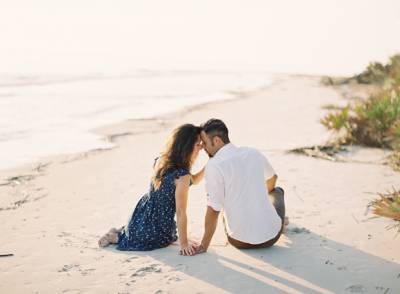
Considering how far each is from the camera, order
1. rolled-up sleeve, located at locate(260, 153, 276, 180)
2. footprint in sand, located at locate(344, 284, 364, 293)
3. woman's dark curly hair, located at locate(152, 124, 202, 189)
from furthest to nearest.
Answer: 1. rolled-up sleeve, located at locate(260, 153, 276, 180)
2. woman's dark curly hair, located at locate(152, 124, 202, 189)
3. footprint in sand, located at locate(344, 284, 364, 293)

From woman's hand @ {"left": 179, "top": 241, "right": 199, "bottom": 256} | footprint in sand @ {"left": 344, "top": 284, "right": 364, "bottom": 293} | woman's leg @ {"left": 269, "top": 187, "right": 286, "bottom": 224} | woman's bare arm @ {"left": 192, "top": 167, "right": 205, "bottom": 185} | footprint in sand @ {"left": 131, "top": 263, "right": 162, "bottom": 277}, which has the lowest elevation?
footprint in sand @ {"left": 344, "top": 284, "right": 364, "bottom": 293}

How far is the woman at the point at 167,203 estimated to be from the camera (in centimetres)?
471

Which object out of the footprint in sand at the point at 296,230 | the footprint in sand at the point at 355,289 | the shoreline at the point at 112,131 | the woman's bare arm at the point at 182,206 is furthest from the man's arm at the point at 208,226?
the shoreline at the point at 112,131

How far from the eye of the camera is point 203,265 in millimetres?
4539

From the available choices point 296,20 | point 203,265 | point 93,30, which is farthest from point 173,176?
point 296,20

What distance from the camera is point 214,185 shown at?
14.9ft

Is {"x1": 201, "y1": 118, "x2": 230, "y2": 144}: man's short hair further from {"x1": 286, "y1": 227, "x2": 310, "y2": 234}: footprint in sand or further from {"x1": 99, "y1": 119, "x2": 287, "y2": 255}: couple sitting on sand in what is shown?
{"x1": 286, "y1": 227, "x2": 310, "y2": 234}: footprint in sand

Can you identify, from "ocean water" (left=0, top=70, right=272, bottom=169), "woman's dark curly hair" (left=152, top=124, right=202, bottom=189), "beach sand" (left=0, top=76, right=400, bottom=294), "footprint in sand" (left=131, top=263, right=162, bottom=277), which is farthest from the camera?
"ocean water" (left=0, top=70, right=272, bottom=169)

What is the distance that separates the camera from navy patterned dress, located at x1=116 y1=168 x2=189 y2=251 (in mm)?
4902

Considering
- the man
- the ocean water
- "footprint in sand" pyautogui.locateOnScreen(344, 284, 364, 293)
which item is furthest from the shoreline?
"footprint in sand" pyautogui.locateOnScreen(344, 284, 364, 293)

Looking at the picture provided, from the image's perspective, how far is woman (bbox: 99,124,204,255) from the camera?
471 centimetres

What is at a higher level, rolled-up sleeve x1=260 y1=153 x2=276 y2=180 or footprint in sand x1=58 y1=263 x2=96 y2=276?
rolled-up sleeve x1=260 y1=153 x2=276 y2=180

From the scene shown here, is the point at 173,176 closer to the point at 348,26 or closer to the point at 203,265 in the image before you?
the point at 203,265

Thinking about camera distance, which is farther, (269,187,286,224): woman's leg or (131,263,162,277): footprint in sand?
(269,187,286,224): woman's leg
